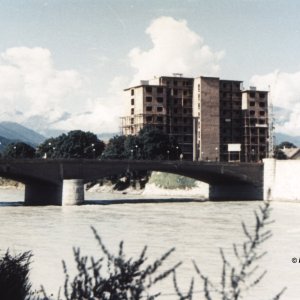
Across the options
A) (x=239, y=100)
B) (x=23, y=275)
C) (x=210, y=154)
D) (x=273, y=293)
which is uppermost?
(x=239, y=100)

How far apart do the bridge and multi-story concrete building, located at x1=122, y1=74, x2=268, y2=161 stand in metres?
45.5

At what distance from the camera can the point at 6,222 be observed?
53.8 meters

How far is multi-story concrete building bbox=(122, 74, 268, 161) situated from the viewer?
14600 centimetres

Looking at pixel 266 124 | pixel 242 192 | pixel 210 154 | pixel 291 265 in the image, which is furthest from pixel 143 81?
pixel 291 265

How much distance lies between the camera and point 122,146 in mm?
132875

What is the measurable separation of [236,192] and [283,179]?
8929 millimetres

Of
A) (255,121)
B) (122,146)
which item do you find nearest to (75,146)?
(122,146)

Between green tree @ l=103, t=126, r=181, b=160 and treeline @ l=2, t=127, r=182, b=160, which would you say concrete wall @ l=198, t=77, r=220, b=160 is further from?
green tree @ l=103, t=126, r=181, b=160

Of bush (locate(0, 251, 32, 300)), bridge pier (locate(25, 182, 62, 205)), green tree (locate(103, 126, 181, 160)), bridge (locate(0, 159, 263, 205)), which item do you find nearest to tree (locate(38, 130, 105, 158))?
green tree (locate(103, 126, 181, 160))

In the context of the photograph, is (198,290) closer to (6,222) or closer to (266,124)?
(6,222)

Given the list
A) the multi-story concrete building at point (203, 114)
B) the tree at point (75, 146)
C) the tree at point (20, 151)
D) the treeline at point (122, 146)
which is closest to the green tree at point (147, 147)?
the treeline at point (122, 146)

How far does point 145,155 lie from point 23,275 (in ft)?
371

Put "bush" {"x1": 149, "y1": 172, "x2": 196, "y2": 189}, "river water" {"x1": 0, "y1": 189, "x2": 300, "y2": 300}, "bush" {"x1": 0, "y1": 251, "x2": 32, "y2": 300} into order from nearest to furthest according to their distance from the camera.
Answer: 1. "bush" {"x1": 0, "y1": 251, "x2": 32, "y2": 300}
2. "river water" {"x1": 0, "y1": 189, "x2": 300, "y2": 300}
3. "bush" {"x1": 149, "y1": 172, "x2": 196, "y2": 189}

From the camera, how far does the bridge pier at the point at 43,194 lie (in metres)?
81.4
